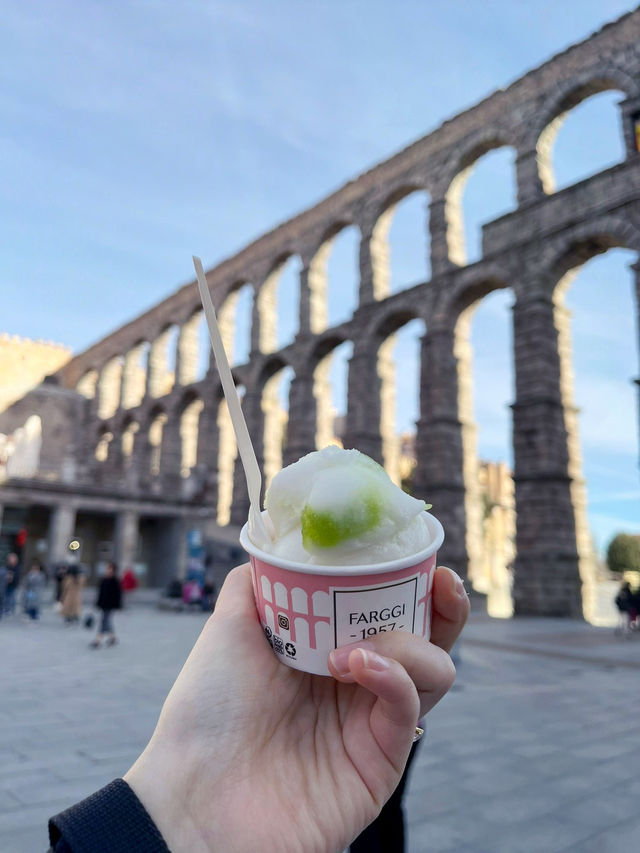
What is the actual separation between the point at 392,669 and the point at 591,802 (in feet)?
10.6

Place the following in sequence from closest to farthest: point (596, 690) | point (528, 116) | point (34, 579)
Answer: point (596, 690)
point (34, 579)
point (528, 116)

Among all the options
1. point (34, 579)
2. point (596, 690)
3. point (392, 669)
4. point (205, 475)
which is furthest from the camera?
point (205, 475)

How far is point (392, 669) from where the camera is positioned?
1.15m

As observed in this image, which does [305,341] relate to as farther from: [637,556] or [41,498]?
[637,556]

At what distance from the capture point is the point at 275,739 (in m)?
1.32

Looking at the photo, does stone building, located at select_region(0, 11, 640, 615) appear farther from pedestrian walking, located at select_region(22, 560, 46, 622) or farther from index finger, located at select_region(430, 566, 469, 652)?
index finger, located at select_region(430, 566, 469, 652)

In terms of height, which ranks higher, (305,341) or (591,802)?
(305,341)

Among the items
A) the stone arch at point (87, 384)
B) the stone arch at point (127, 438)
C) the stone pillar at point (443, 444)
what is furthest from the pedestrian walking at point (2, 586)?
the stone arch at point (87, 384)

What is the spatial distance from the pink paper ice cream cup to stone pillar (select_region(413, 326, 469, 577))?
56.3 feet

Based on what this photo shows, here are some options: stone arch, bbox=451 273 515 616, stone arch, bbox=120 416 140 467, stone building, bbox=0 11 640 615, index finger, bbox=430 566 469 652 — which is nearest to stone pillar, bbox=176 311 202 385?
stone building, bbox=0 11 640 615

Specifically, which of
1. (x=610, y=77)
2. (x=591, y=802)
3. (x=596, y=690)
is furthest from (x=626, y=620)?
(x=610, y=77)

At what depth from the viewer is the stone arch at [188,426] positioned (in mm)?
30791

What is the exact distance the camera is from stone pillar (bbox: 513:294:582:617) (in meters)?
15.3

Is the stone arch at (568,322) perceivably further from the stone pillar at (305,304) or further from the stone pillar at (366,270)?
the stone pillar at (305,304)
